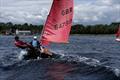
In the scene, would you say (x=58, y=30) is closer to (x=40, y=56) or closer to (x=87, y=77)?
(x=40, y=56)

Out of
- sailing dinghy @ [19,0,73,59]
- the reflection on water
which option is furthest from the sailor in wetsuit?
sailing dinghy @ [19,0,73,59]

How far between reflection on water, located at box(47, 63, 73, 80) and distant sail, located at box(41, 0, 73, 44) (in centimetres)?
223

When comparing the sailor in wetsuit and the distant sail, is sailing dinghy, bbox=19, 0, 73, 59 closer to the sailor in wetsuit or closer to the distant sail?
the distant sail

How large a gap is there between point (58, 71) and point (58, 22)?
17.2 ft

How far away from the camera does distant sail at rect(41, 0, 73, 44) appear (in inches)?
1497

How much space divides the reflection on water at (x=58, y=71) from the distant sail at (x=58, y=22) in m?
2.23

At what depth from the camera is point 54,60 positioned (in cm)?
4256

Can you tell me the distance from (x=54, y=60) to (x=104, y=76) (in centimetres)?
1043

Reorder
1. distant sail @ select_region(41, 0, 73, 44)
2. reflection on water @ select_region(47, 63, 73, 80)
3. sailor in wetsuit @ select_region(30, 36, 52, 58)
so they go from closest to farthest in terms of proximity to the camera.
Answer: reflection on water @ select_region(47, 63, 73, 80) → distant sail @ select_region(41, 0, 73, 44) → sailor in wetsuit @ select_region(30, 36, 52, 58)

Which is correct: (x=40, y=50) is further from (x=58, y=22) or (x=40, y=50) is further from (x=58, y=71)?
(x=58, y=71)

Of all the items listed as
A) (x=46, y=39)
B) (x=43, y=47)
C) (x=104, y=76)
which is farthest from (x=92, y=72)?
(x=43, y=47)

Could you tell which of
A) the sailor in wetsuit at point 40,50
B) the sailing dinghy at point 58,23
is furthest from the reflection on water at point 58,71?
the sailor in wetsuit at point 40,50

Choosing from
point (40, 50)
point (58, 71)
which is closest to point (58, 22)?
point (40, 50)

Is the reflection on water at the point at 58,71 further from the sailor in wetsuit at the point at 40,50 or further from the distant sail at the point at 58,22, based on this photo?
the sailor in wetsuit at the point at 40,50
